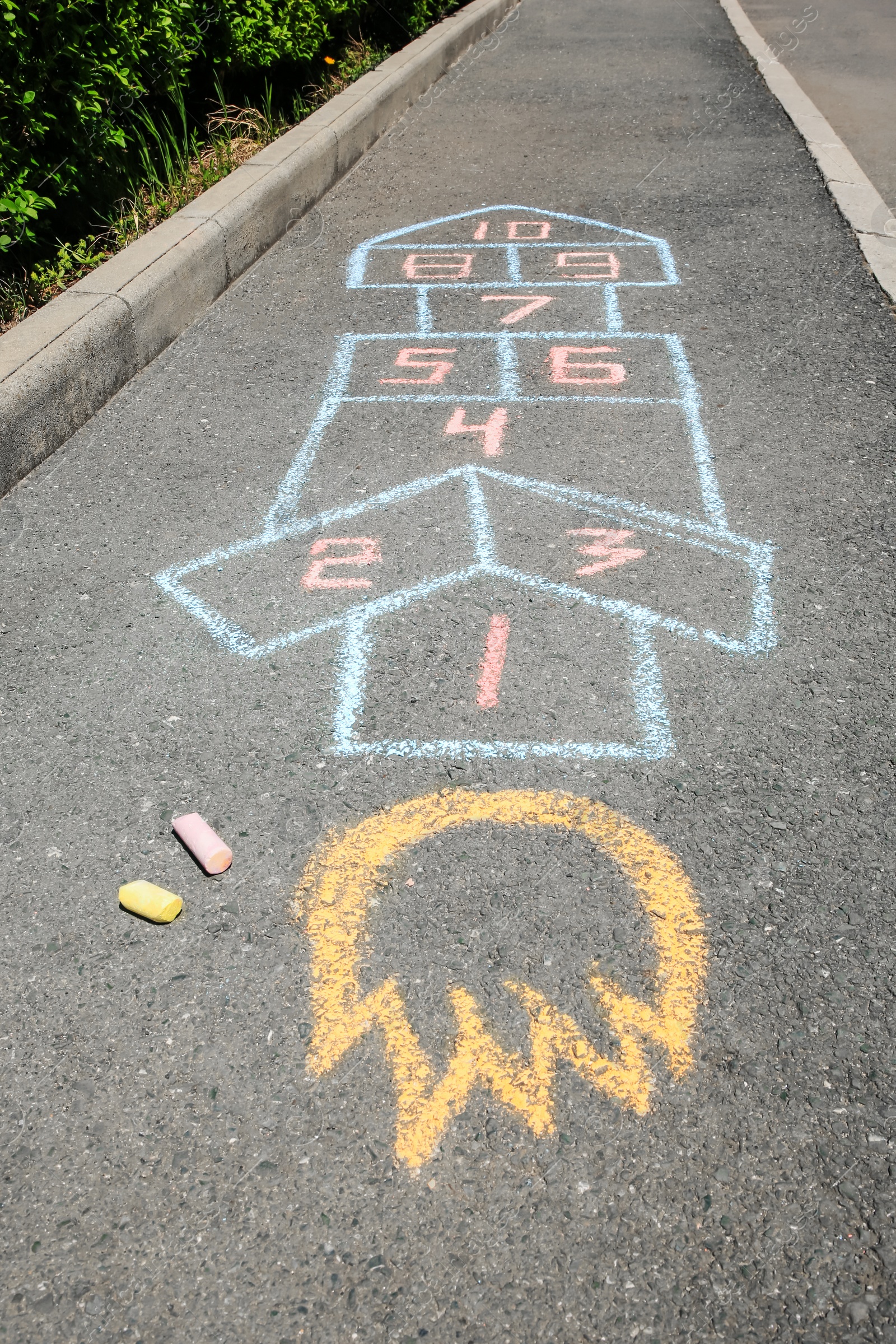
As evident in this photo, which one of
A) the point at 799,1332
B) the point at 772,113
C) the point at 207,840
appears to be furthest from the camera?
the point at 772,113

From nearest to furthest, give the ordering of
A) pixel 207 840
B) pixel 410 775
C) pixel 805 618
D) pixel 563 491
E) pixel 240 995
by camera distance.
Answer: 1. pixel 240 995
2. pixel 207 840
3. pixel 410 775
4. pixel 805 618
5. pixel 563 491

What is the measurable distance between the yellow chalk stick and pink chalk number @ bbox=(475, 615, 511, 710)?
38.7 inches

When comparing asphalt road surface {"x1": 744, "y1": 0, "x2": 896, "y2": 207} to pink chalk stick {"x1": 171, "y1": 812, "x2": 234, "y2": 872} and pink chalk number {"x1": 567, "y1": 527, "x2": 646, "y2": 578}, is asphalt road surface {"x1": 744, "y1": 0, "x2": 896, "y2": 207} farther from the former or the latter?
pink chalk stick {"x1": 171, "y1": 812, "x2": 234, "y2": 872}

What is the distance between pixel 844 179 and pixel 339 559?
17.8 ft

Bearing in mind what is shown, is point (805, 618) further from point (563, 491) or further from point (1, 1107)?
point (1, 1107)

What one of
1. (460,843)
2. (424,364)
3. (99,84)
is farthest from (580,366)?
(460,843)

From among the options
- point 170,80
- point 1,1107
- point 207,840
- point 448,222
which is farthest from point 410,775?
point 170,80

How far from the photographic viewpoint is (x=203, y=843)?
8.00 ft

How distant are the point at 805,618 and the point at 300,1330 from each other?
2316 millimetres

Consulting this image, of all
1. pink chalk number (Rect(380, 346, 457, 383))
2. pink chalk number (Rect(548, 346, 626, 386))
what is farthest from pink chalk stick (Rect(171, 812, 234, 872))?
pink chalk number (Rect(548, 346, 626, 386))

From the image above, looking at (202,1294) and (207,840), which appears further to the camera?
(207,840)

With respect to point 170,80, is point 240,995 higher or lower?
lower

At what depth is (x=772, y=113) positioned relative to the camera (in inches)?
344

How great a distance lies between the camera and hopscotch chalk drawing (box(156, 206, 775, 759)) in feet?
9.55
